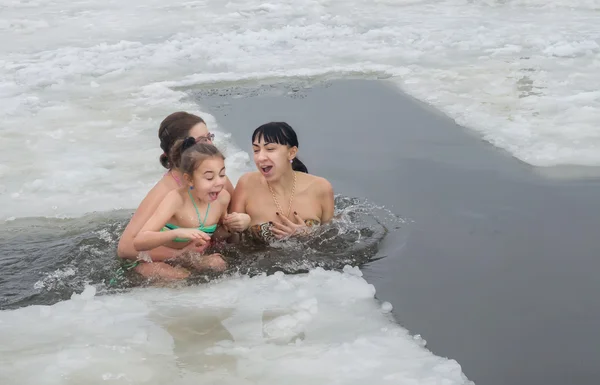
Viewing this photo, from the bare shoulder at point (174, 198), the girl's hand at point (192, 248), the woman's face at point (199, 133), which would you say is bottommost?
the girl's hand at point (192, 248)

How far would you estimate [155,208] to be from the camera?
468 cm

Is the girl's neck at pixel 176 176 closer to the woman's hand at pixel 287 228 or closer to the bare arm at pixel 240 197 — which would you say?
the bare arm at pixel 240 197

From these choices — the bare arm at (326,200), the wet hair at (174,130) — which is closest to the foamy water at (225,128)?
the bare arm at (326,200)

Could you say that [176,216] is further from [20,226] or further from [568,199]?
[568,199]

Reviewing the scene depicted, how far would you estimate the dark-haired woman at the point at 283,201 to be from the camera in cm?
505

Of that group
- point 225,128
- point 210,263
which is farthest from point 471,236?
point 225,128

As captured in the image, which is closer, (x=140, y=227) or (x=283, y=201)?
(x=140, y=227)

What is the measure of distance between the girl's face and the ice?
1.77ft

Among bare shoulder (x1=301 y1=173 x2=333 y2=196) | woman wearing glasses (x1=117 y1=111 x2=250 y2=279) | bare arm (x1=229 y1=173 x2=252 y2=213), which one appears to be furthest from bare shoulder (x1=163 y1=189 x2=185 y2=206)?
bare shoulder (x1=301 y1=173 x2=333 y2=196)

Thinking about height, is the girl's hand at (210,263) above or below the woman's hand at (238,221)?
below

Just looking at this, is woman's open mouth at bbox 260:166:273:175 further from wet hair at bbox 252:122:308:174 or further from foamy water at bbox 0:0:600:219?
foamy water at bbox 0:0:600:219

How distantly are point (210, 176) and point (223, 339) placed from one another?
1086 mm

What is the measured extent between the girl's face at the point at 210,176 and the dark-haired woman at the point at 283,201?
571 mm

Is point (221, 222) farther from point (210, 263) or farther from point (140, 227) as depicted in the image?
point (140, 227)
